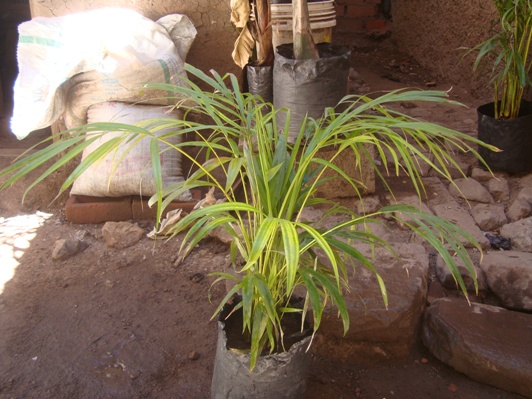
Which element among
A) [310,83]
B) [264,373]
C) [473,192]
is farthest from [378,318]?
[473,192]

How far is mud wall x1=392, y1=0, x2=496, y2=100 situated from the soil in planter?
3039 mm

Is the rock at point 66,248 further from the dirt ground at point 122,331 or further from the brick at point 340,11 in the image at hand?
the brick at point 340,11

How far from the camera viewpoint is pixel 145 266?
9.23 feet

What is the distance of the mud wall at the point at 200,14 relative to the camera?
132 inches

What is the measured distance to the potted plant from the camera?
3314mm

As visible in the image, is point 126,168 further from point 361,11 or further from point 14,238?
point 361,11

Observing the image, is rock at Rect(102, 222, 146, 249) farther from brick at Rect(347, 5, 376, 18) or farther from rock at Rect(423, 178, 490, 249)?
brick at Rect(347, 5, 376, 18)

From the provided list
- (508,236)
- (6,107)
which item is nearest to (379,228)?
(508,236)

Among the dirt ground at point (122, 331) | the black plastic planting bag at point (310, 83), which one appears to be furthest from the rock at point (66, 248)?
the black plastic planting bag at point (310, 83)

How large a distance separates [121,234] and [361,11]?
409 cm

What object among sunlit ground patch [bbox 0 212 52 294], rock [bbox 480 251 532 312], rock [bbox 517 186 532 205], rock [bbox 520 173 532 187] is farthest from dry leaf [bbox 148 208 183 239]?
rock [bbox 520 173 532 187]

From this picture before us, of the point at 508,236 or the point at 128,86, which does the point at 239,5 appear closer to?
the point at 128,86

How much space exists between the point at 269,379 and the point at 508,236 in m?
1.77

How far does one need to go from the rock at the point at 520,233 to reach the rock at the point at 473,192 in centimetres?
33
